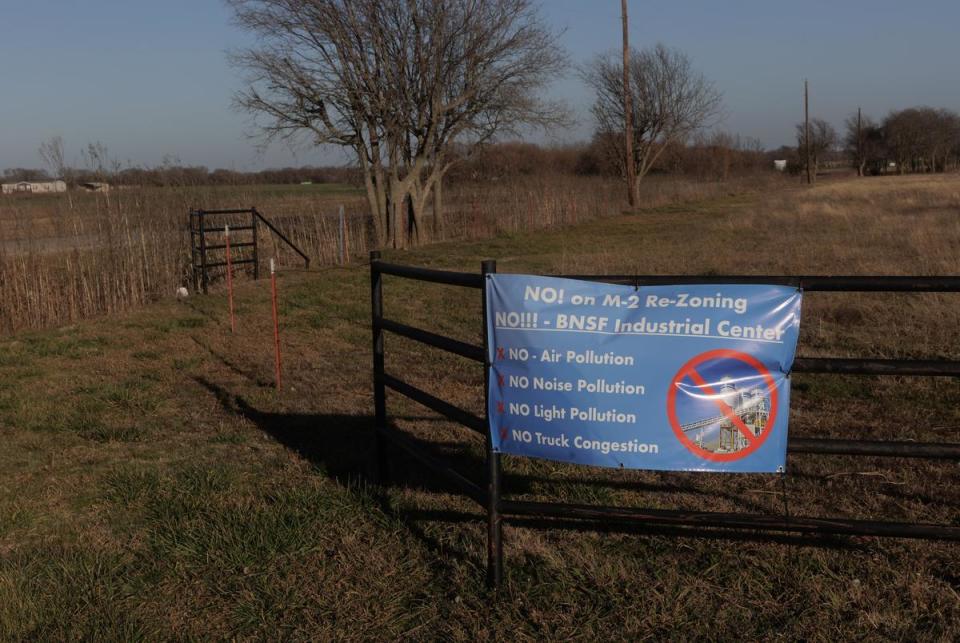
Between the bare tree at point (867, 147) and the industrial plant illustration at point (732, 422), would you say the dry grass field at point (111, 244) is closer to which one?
the industrial plant illustration at point (732, 422)

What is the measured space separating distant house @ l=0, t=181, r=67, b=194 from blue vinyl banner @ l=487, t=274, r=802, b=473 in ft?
42.5

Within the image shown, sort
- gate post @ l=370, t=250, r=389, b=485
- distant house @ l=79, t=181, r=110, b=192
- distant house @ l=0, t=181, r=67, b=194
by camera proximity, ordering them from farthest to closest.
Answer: distant house @ l=79, t=181, r=110, b=192 < distant house @ l=0, t=181, r=67, b=194 < gate post @ l=370, t=250, r=389, b=485

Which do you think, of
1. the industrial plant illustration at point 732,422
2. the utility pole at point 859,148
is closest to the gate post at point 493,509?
the industrial plant illustration at point 732,422

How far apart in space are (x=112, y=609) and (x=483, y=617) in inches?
62.3

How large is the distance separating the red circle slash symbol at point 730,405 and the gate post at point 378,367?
6.13 feet

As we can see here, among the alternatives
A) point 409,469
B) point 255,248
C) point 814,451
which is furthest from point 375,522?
point 255,248

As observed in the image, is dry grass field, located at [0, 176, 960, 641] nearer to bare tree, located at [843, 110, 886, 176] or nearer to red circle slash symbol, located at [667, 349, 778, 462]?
red circle slash symbol, located at [667, 349, 778, 462]

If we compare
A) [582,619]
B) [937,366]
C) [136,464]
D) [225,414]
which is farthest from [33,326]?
[937,366]

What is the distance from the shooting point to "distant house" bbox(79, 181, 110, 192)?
14.8 metres

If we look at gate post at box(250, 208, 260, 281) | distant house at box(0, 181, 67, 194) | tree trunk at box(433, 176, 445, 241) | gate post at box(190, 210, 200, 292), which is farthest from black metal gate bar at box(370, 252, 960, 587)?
tree trunk at box(433, 176, 445, 241)

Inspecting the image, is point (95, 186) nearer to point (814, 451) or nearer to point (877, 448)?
point (814, 451)

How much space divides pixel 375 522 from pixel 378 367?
2.89 ft

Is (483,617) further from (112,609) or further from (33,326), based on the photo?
(33,326)

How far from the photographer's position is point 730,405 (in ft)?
10.9
